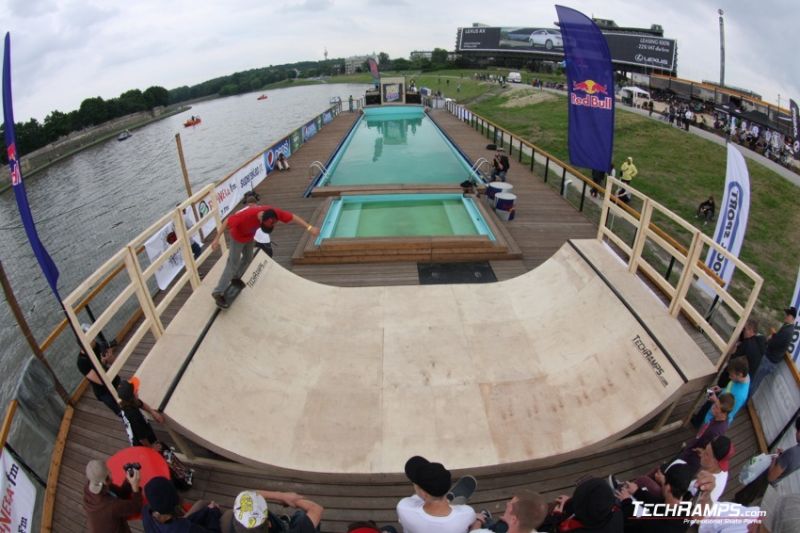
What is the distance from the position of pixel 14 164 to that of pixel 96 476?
3.98 m

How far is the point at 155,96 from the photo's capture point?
118m

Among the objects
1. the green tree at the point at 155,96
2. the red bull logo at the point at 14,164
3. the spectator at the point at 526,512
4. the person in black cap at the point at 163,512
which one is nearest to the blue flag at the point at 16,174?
the red bull logo at the point at 14,164

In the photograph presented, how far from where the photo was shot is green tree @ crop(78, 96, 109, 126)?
88062mm

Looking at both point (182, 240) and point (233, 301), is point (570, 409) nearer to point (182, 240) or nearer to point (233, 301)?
point (233, 301)

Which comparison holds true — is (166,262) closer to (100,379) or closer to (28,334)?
(28,334)

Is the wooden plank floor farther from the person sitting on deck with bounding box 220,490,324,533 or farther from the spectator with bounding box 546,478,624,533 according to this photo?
the spectator with bounding box 546,478,624,533

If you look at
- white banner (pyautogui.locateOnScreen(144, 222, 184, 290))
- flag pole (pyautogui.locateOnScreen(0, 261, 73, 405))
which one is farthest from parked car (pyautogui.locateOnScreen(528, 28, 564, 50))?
flag pole (pyautogui.locateOnScreen(0, 261, 73, 405))

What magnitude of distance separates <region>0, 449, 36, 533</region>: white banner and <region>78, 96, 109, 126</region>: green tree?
4412 inches

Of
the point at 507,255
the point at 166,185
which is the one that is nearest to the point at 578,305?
the point at 507,255

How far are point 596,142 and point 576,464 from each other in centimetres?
729

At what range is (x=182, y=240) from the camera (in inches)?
230

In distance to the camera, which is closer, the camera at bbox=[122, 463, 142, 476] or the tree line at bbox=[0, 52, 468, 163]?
the camera at bbox=[122, 463, 142, 476]

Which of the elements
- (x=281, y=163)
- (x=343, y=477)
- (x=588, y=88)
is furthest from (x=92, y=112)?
(x=343, y=477)

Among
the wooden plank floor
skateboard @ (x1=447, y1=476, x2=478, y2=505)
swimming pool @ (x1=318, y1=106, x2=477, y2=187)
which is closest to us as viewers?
skateboard @ (x1=447, y1=476, x2=478, y2=505)
